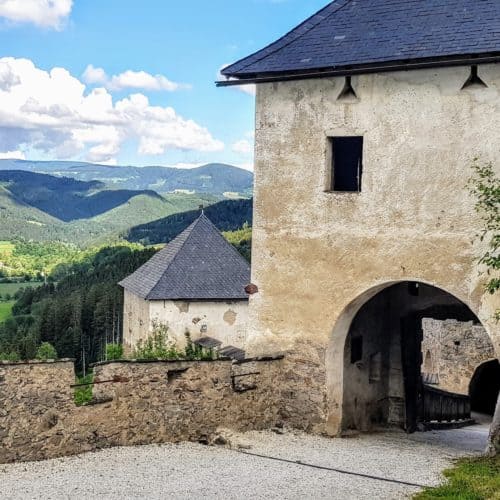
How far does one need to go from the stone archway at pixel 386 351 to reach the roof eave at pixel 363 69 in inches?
150

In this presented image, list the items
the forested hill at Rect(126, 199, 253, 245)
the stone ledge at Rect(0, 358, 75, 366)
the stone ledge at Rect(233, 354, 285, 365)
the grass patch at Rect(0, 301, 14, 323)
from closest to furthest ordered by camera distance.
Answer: the stone ledge at Rect(0, 358, 75, 366), the stone ledge at Rect(233, 354, 285, 365), the grass patch at Rect(0, 301, 14, 323), the forested hill at Rect(126, 199, 253, 245)

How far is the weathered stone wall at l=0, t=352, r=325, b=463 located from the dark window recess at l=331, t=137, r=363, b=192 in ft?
9.86

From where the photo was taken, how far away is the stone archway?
1328cm

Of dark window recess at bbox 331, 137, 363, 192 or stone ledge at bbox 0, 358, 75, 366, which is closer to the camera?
stone ledge at bbox 0, 358, 75, 366

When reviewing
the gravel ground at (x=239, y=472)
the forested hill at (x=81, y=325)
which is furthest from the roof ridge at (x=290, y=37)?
the forested hill at (x=81, y=325)

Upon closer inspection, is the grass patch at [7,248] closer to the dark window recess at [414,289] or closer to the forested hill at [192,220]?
the forested hill at [192,220]

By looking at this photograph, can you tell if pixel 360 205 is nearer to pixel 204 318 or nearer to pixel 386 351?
pixel 386 351

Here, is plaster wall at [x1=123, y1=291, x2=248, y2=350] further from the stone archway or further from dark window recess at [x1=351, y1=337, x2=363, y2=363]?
dark window recess at [x1=351, y1=337, x2=363, y2=363]

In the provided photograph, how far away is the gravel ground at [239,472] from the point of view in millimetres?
8477

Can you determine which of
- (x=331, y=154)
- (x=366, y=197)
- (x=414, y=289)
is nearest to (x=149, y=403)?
(x=366, y=197)

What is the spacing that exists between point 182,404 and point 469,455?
4.42 m

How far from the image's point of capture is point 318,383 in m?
12.3

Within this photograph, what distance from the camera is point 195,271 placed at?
25609 millimetres

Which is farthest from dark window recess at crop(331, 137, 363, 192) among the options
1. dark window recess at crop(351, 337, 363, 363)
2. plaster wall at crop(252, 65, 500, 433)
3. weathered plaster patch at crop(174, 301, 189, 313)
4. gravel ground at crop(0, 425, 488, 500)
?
weathered plaster patch at crop(174, 301, 189, 313)
